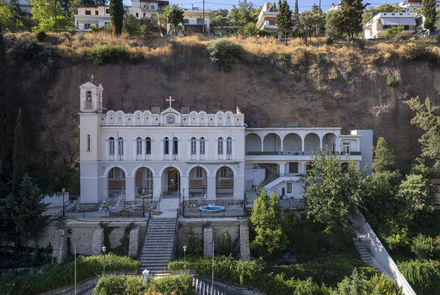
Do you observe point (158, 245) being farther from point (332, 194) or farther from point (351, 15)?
point (351, 15)

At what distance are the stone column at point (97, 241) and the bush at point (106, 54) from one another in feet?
68.5

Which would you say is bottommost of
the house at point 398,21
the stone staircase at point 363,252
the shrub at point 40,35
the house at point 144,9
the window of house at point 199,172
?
the stone staircase at point 363,252

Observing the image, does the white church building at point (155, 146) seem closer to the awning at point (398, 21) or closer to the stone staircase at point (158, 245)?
the stone staircase at point (158, 245)

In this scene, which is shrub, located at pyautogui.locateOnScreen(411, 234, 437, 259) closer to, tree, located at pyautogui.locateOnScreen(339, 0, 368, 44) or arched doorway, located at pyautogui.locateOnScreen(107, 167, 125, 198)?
arched doorway, located at pyautogui.locateOnScreen(107, 167, 125, 198)

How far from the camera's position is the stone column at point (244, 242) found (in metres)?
19.9

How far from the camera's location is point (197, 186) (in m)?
28.8

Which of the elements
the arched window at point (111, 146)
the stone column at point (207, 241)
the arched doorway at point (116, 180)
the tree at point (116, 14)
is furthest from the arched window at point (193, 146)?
the tree at point (116, 14)

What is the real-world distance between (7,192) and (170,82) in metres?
19.2

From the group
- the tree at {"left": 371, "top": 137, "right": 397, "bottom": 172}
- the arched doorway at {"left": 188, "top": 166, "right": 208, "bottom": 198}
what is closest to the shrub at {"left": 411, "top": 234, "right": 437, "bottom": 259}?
the tree at {"left": 371, "top": 137, "right": 397, "bottom": 172}

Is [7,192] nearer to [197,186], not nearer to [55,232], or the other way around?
[55,232]

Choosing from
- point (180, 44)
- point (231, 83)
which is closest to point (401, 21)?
point (231, 83)

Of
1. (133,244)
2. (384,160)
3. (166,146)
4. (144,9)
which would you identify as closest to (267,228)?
(133,244)

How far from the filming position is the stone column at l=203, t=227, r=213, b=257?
19906 millimetres

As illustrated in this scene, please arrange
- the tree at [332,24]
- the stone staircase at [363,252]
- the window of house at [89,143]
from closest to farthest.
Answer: the stone staircase at [363,252] < the window of house at [89,143] < the tree at [332,24]
